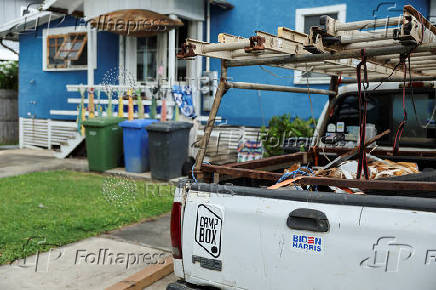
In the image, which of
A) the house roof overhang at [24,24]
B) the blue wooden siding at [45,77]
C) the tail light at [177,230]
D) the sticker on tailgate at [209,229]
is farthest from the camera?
the house roof overhang at [24,24]

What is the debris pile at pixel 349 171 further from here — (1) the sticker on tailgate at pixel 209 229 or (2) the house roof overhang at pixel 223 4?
(2) the house roof overhang at pixel 223 4

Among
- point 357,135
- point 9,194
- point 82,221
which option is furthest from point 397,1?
point 9,194

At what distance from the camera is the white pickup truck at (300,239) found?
2061 millimetres

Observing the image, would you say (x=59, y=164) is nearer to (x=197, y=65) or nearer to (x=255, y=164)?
(x=197, y=65)

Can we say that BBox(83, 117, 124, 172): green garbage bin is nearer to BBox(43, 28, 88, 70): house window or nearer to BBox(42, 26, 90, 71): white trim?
BBox(42, 26, 90, 71): white trim

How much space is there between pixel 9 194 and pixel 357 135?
5707 millimetres

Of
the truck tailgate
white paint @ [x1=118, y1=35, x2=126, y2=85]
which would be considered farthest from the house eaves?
the truck tailgate

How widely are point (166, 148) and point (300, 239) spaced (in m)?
6.75

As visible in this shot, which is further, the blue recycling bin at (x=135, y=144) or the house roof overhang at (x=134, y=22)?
the house roof overhang at (x=134, y=22)

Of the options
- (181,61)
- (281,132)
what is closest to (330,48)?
(281,132)

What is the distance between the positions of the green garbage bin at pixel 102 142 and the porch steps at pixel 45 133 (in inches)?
140

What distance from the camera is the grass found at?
524 centimetres

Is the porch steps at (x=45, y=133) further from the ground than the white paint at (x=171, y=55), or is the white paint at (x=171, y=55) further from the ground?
the white paint at (x=171, y=55)

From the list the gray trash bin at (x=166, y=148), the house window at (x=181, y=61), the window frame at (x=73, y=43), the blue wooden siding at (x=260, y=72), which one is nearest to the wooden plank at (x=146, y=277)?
the gray trash bin at (x=166, y=148)
